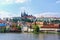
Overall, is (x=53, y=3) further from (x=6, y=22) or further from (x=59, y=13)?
(x=6, y=22)

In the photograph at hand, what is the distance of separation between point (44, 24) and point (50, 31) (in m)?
0.20

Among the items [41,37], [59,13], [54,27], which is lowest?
[41,37]

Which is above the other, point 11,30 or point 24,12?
point 24,12

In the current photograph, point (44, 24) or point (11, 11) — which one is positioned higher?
point (11, 11)

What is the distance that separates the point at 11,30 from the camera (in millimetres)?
2766

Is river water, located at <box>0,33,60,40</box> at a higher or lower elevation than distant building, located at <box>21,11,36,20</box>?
lower

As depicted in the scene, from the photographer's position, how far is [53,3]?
2754 millimetres

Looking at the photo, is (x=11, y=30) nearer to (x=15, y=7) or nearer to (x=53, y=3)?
(x=15, y=7)

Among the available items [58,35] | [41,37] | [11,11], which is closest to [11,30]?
[11,11]

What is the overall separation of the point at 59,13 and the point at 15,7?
96cm

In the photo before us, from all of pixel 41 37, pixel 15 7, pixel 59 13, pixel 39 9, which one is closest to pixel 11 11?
pixel 15 7

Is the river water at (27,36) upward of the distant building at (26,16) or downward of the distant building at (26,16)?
downward

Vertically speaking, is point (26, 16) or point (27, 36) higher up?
point (26, 16)

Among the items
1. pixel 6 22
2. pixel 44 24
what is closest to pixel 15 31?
pixel 6 22
